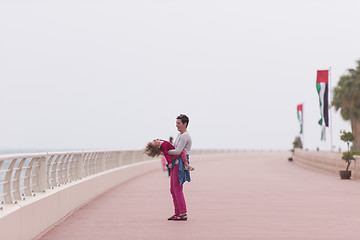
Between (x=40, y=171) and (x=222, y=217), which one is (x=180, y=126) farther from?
(x=40, y=171)

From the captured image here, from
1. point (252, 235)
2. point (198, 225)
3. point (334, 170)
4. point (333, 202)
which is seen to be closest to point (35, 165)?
point (198, 225)

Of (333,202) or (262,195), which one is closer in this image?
(333,202)

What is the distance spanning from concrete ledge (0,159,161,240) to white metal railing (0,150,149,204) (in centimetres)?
21

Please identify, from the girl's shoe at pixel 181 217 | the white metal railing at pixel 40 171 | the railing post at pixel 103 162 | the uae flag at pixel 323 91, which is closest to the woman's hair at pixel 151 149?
the girl's shoe at pixel 181 217

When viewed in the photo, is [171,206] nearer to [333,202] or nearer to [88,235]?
[333,202]

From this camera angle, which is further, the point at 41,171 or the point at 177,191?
the point at 177,191

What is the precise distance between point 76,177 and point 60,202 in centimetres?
478

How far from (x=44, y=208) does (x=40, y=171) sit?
1.22m

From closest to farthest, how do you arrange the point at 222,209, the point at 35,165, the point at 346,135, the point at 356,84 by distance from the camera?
the point at 35,165, the point at 222,209, the point at 346,135, the point at 356,84

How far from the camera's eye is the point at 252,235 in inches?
452

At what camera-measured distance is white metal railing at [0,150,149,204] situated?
10.6m

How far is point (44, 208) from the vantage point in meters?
12.4

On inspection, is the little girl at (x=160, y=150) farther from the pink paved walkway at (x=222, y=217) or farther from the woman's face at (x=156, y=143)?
the pink paved walkway at (x=222, y=217)

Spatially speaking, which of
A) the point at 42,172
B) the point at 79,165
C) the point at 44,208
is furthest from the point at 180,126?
the point at 79,165
